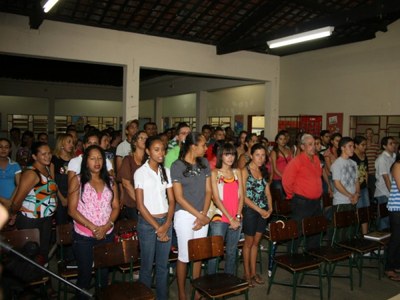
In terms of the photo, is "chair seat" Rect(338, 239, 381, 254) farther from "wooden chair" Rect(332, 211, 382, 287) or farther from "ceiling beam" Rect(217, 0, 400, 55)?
"ceiling beam" Rect(217, 0, 400, 55)

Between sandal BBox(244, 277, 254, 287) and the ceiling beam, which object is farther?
the ceiling beam

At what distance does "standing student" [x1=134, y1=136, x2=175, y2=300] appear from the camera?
309 centimetres

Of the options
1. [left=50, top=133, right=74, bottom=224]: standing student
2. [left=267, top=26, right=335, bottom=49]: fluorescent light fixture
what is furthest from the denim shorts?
[left=267, top=26, right=335, bottom=49]: fluorescent light fixture

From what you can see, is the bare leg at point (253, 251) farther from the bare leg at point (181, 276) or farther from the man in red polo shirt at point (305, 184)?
the bare leg at point (181, 276)

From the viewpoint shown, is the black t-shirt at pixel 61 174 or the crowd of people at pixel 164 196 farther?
the black t-shirt at pixel 61 174

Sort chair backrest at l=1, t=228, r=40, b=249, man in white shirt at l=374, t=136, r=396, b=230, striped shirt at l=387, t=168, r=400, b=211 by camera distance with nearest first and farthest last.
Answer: chair backrest at l=1, t=228, r=40, b=249, striped shirt at l=387, t=168, r=400, b=211, man in white shirt at l=374, t=136, r=396, b=230

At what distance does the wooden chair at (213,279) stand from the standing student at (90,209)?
795 mm

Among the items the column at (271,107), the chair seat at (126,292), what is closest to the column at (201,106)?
the column at (271,107)

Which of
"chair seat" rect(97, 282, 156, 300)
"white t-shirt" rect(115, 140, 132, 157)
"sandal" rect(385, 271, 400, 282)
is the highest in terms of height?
"white t-shirt" rect(115, 140, 132, 157)

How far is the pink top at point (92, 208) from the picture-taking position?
3069 millimetres

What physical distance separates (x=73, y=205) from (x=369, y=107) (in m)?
7.57

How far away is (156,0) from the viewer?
20.7 ft

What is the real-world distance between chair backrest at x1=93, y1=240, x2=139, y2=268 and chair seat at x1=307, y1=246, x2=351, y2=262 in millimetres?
1942

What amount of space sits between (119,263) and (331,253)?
2.27 m
